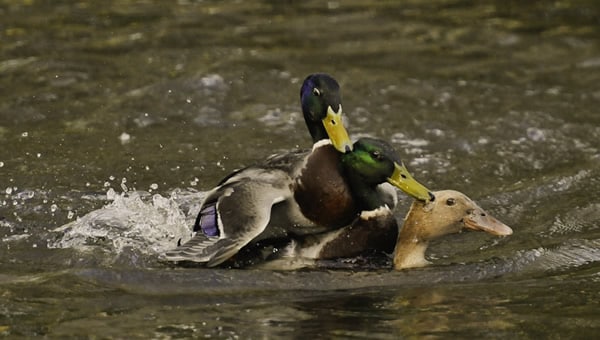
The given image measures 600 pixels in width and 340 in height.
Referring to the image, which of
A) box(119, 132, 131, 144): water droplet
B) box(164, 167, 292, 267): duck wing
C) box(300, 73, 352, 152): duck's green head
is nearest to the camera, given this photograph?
box(164, 167, 292, 267): duck wing

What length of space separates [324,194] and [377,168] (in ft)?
1.00

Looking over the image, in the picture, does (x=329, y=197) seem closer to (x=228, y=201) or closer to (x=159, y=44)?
(x=228, y=201)

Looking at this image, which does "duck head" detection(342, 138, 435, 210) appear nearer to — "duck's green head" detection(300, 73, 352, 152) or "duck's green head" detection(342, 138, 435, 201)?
"duck's green head" detection(342, 138, 435, 201)

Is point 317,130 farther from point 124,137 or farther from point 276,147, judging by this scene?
point 124,137

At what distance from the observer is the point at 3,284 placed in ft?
20.5

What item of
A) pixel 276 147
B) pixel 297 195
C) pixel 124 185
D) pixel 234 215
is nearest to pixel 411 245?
pixel 297 195

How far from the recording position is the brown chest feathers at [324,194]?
22.3 feet

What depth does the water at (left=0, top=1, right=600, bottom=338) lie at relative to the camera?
19.2 feet

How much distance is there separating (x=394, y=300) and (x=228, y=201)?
111 cm

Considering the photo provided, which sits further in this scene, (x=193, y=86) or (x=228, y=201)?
(x=193, y=86)

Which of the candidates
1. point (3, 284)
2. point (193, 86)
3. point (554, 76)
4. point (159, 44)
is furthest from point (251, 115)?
point (3, 284)

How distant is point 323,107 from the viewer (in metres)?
7.11

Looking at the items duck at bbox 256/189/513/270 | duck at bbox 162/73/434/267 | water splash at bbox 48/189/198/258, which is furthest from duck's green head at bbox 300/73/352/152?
water splash at bbox 48/189/198/258

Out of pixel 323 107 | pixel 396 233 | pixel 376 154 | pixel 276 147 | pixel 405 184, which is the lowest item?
pixel 276 147
